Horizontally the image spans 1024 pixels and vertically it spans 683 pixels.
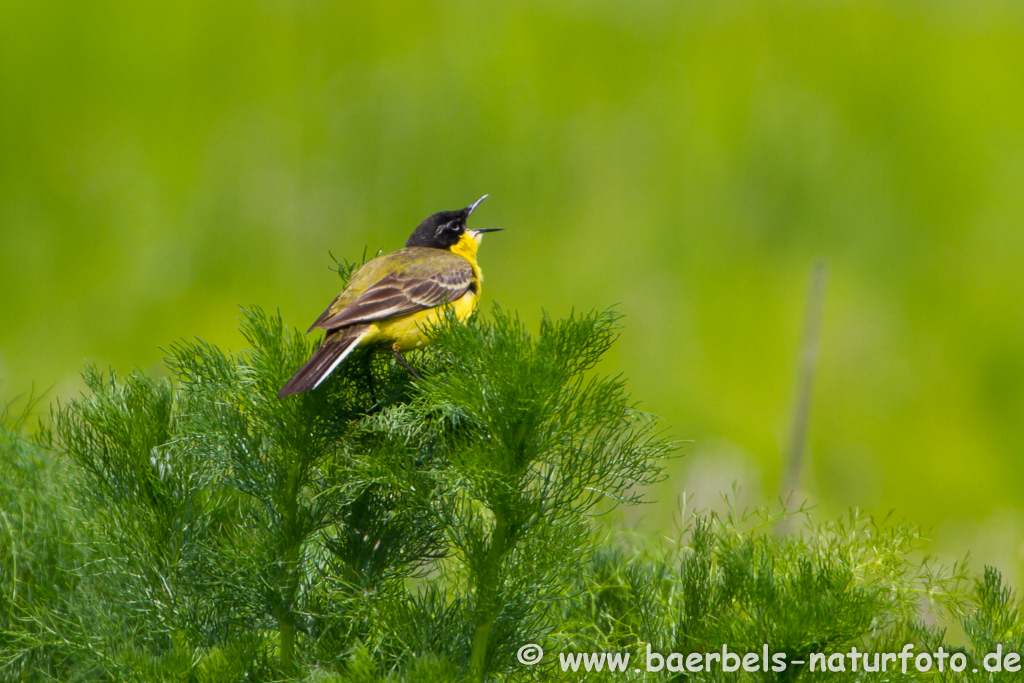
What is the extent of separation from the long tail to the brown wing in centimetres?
26

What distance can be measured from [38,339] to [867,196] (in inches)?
135

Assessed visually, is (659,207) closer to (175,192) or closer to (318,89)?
(318,89)

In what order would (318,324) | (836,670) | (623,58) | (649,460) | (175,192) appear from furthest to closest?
(623,58), (175,192), (318,324), (649,460), (836,670)

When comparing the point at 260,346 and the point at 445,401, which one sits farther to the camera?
the point at 260,346

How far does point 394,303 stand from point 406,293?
8 cm

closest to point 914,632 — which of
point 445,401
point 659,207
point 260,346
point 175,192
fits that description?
point 445,401

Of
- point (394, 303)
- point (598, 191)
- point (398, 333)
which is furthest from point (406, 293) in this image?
point (598, 191)

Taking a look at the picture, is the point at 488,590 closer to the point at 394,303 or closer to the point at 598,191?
the point at 394,303

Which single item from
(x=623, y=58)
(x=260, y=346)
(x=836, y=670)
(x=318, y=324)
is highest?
(x=623, y=58)

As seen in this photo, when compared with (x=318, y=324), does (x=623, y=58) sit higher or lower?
higher

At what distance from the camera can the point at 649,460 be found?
1.17 m

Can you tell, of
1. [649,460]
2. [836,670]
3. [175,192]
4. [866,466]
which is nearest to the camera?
Answer: [836,670]

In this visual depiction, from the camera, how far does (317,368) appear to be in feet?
4.11

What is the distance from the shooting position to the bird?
4.25 ft
